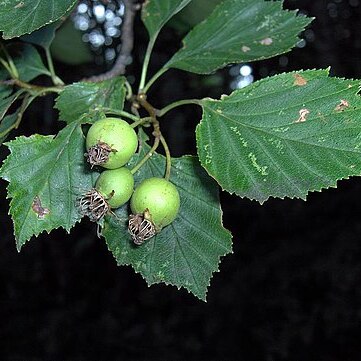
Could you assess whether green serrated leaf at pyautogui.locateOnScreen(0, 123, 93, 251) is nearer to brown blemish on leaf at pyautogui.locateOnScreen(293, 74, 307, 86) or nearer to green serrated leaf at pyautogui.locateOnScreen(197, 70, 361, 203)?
green serrated leaf at pyautogui.locateOnScreen(197, 70, 361, 203)

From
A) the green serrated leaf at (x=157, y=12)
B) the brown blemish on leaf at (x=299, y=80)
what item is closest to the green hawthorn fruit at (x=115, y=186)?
the brown blemish on leaf at (x=299, y=80)

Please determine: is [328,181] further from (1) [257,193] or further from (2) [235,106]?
(2) [235,106]

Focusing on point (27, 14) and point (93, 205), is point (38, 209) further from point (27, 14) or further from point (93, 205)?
point (27, 14)

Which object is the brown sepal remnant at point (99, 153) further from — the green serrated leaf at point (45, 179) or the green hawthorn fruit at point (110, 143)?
the green serrated leaf at point (45, 179)

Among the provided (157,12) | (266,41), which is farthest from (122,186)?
(157,12)

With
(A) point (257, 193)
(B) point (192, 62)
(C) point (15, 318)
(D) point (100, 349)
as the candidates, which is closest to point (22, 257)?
(C) point (15, 318)
